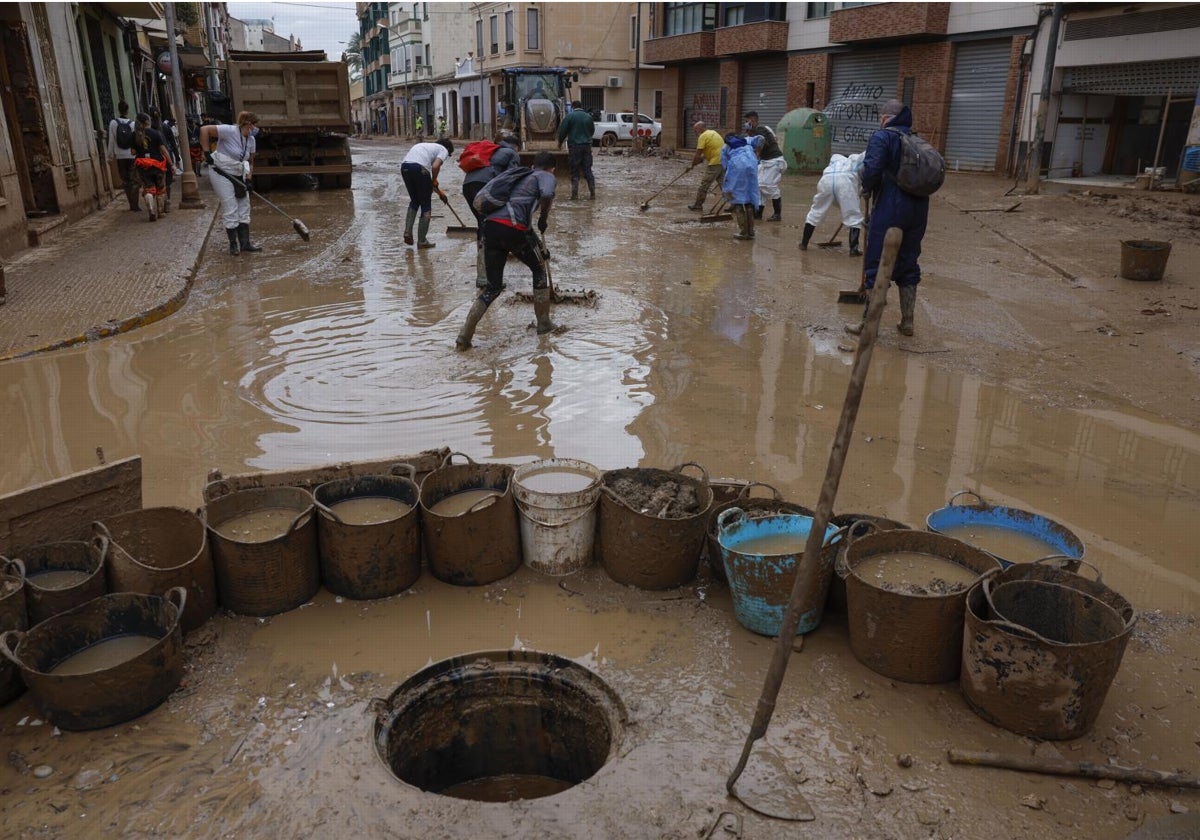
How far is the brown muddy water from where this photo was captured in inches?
101

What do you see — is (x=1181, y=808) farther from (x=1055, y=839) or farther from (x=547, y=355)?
(x=547, y=355)

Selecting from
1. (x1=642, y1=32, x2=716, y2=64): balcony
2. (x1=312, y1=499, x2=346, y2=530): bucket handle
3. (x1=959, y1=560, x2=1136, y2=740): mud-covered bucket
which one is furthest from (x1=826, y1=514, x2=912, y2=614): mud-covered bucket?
(x1=642, y1=32, x2=716, y2=64): balcony

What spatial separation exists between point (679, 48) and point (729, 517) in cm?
3409

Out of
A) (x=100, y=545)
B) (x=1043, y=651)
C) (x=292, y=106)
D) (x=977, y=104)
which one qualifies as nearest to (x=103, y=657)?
(x=100, y=545)

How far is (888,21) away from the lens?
23.8m

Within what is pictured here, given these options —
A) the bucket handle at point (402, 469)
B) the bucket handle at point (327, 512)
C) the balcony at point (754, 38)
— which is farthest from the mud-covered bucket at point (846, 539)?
the balcony at point (754, 38)

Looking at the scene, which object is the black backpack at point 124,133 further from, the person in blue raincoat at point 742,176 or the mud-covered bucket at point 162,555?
the mud-covered bucket at point 162,555

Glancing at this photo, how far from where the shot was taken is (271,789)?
103 inches

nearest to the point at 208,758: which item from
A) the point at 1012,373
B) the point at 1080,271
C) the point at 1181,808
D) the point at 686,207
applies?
the point at 1181,808

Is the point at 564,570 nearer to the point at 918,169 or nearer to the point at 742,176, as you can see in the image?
the point at 918,169

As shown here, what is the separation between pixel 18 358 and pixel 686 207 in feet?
39.2

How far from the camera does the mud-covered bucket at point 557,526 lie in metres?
3.76

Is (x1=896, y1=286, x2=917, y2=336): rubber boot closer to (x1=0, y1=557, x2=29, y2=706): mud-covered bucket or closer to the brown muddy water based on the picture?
the brown muddy water

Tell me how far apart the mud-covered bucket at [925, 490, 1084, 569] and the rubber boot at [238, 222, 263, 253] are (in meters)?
9.90
